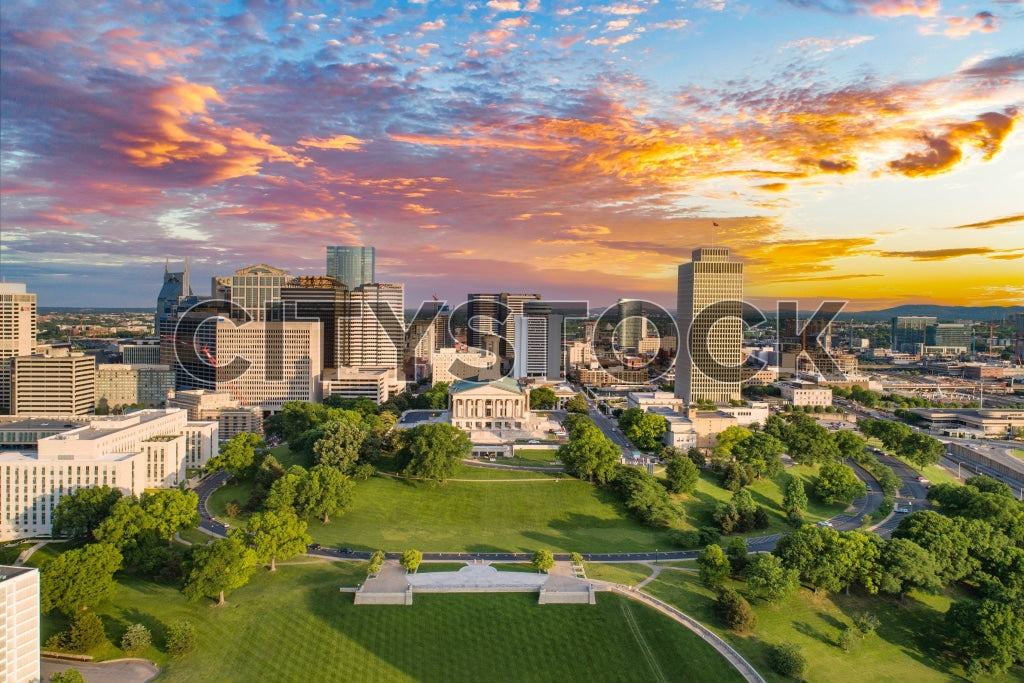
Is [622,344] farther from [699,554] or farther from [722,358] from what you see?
[699,554]

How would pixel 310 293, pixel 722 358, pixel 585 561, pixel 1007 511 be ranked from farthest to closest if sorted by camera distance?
pixel 310 293 < pixel 722 358 < pixel 1007 511 < pixel 585 561

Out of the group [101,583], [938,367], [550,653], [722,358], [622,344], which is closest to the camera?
[550,653]

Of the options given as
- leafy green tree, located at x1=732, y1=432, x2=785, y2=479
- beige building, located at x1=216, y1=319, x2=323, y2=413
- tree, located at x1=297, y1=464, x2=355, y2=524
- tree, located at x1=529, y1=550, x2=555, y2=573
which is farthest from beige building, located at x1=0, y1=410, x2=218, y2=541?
leafy green tree, located at x1=732, y1=432, x2=785, y2=479

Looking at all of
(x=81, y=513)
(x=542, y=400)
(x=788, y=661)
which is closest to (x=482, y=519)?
(x=788, y=661)

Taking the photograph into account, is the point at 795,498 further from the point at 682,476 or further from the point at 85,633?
the point at 85,633

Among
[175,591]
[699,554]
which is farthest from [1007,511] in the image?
[175,591]

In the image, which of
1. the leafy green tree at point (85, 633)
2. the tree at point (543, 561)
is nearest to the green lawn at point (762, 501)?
the tree at point (543, 561)

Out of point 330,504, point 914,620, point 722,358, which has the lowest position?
point 914,620
